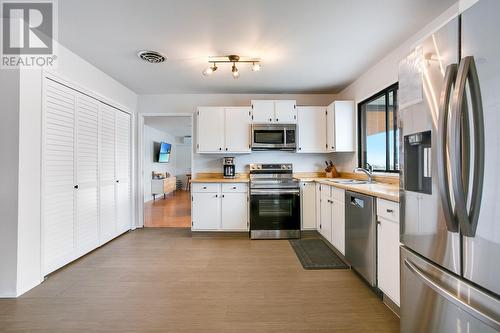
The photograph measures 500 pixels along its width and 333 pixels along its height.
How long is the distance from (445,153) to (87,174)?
347cm

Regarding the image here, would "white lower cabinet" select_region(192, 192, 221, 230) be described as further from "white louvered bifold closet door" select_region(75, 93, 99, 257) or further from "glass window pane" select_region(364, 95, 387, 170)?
"glass window pane" select_region(364, 95, 387, 170)

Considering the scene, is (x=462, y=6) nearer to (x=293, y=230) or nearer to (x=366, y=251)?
(x=366, y=251)

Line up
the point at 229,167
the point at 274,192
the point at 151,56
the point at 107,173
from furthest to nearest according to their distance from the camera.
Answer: the point at 229,167, the point at 274,192, the point at 107,173, the point at 151,56

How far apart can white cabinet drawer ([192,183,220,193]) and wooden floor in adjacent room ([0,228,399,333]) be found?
3.30ft

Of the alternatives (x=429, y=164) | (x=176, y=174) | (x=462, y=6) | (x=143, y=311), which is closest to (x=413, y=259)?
(x=429, y=164)

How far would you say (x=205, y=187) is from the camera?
3.56 meters

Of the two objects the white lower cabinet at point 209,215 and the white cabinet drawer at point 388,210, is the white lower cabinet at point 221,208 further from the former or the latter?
the white cabinet drawer at point 388,210

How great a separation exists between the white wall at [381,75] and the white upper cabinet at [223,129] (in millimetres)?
1673

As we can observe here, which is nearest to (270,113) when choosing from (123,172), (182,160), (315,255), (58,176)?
(315,255)

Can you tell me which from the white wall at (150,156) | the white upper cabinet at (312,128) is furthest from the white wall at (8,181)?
the white wall at (150,156)

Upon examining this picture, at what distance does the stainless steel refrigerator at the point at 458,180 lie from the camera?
2.76 feet

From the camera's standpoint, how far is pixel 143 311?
1769 mm

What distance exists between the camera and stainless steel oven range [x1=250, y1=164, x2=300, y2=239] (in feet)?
11.2

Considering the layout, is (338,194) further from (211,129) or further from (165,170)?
(165,170)
